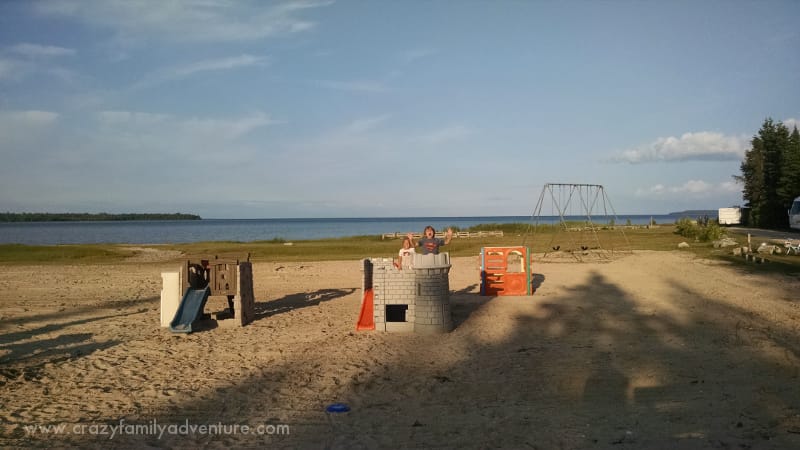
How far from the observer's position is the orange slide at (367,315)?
9844 mm

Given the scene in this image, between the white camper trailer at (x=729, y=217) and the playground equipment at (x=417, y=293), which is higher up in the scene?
the white camper trailer at (x=729, y=217)

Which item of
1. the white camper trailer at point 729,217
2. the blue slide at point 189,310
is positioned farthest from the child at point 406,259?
the white camper trailer at point 729,217

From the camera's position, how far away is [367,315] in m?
10.2

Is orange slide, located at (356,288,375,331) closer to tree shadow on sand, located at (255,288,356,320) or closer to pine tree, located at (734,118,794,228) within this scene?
tree shadow on sand, located at (255,288,356,320)

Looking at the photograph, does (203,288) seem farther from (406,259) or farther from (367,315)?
(406,259)

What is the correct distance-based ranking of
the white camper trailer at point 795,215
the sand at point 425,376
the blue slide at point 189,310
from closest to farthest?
the sand at point 425,376 < the blue slide at point 189,310 < the white camper trailer at point 795,215

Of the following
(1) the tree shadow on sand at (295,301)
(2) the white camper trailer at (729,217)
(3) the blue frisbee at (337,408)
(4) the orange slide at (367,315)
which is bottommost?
(3) the blue frisbee at (337,408)

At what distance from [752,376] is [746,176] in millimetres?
54121

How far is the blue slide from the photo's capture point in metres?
9.79

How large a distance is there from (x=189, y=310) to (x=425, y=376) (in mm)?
5196

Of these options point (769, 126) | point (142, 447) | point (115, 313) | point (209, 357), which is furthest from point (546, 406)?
point (769, 126)

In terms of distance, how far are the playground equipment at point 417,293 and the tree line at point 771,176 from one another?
39527 mm

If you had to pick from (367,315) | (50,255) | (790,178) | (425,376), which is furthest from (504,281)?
(790,178)

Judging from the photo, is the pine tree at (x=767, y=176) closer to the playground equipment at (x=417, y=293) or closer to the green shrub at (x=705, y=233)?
the green shrub at (x=705, y=233)
